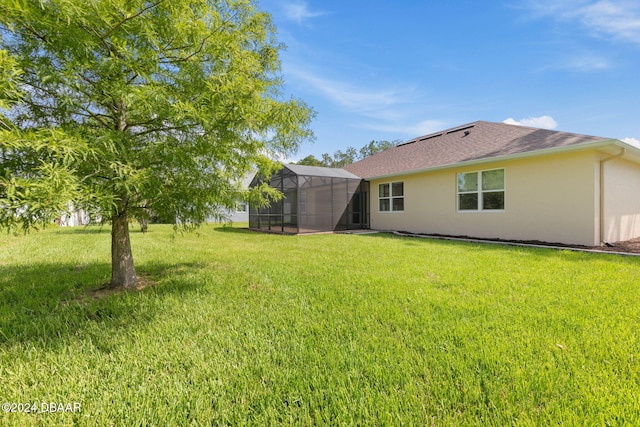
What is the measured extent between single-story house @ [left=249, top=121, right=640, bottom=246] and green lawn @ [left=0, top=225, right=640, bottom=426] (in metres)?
4.39

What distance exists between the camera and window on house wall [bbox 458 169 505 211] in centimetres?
972

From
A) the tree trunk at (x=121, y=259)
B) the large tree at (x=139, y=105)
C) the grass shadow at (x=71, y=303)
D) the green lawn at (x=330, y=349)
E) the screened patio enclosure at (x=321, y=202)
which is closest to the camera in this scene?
the green lawn at (x=330, y=349)

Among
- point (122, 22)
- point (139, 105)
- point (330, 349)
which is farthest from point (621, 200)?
point (122, 22)

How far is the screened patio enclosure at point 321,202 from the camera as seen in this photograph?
14188 millimetres

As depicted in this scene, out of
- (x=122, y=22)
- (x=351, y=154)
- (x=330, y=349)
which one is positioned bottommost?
(x=330, y=349)

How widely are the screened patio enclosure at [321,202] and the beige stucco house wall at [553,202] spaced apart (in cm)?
443

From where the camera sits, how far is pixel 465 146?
1193 centimetres

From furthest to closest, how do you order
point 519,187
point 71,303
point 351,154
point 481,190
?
point 351,154, point 481,190, point 519,187, point 71,303

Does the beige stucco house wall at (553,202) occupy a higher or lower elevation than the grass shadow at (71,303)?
higher

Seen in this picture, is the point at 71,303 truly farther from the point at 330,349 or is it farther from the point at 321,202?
the point at 321,202

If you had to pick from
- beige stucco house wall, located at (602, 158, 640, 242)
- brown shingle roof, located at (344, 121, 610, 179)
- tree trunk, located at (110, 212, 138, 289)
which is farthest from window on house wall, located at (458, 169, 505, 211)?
tree trunk, located at (110, 212, 138, 289)

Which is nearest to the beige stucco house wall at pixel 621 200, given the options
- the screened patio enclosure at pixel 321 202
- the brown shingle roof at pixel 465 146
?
the brown shingle roof at pixel 465 146

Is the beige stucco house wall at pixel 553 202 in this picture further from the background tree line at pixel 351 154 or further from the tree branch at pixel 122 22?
the background tree line at pixel 351 154

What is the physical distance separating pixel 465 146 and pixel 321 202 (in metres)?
7.30
